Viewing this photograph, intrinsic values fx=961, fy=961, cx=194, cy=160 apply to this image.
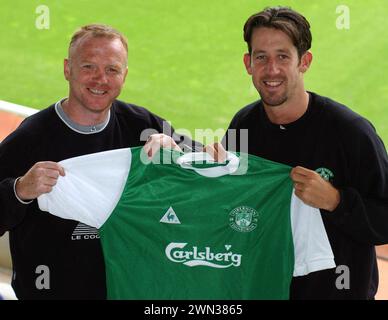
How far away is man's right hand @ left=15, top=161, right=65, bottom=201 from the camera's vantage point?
13.6ft

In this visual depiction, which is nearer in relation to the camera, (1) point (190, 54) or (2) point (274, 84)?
(2) point (274, 84)

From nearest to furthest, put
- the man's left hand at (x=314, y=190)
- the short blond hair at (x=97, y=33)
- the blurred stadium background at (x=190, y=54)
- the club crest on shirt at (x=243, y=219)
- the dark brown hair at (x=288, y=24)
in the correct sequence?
the man's left hand at (x=314, y=190) → the club crest on shirt at (x=243, y=219) → the dark brown hair at (x=288, y=24) → the short blond hair at (x=97, y=33) → the blurred stadium background at (x=190, y=54)

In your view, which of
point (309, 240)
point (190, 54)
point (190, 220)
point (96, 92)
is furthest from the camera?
point (190, 54)

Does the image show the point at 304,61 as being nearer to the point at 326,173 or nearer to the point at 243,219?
the point at 326,173

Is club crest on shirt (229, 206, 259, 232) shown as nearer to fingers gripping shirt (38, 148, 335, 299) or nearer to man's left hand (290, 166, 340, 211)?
fingers gripping shirt (38, 148, 335, 299)

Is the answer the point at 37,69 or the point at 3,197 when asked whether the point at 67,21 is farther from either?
the point at 3,197

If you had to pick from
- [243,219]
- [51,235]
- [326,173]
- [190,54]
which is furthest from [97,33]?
[190,54]

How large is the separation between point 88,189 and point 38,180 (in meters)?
0.25

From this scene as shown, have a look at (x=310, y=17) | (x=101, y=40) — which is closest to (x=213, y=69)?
(x=310, y=17)

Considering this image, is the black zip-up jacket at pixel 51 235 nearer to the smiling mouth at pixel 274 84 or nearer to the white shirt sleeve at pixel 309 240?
the smiling mouth at pixel 274 84

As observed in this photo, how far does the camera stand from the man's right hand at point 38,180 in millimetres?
4145

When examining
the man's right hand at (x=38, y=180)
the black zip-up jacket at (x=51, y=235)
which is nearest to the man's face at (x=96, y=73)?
the black zip-up jacket at (x=51, y=235)

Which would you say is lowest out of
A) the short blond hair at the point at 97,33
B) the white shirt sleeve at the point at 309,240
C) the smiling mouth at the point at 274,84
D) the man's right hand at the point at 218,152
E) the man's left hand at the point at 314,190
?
the white shirt sleeve at the point at 309,240

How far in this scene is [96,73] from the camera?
175 inches
